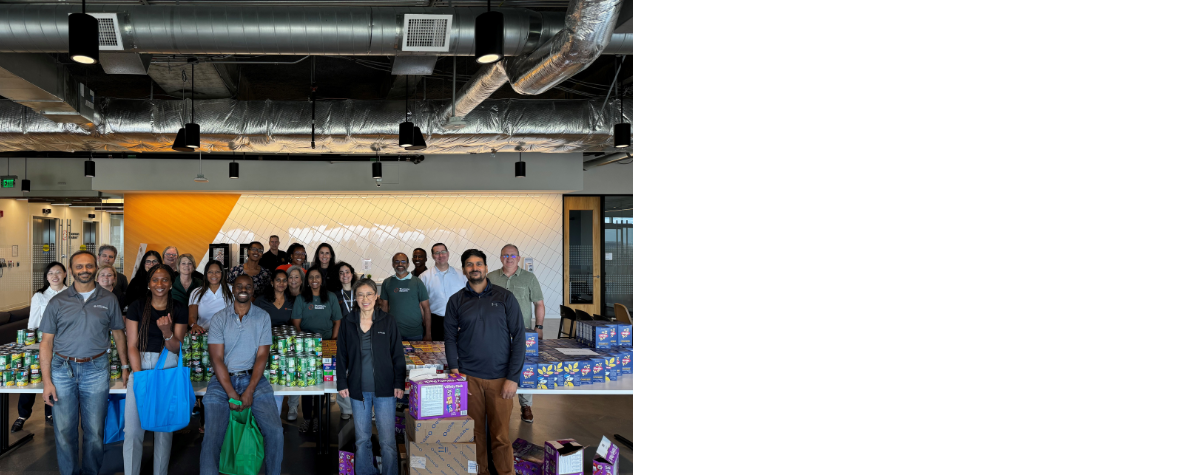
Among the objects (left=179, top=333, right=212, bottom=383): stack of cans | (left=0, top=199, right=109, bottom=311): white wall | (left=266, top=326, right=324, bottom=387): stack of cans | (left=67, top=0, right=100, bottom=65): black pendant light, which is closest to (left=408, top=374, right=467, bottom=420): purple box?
(left=266, top=326, right=324, bottom=387): stack of cans

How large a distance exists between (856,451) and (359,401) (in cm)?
399

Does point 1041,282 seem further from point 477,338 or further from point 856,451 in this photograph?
point 477,338

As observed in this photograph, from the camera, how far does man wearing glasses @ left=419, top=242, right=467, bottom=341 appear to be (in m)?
5.85

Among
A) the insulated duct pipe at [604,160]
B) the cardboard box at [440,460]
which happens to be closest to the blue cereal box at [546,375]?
the cardboard box at [440,460]

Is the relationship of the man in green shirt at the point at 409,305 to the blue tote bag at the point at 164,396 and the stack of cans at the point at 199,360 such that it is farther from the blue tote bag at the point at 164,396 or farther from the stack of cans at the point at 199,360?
the blue tote bag at the point at 164,396

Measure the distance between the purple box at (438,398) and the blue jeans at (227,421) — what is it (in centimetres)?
98

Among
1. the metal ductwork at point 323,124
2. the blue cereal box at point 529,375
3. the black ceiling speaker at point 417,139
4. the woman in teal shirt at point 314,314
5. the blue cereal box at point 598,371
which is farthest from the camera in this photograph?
the metal ductwork at point 323,124

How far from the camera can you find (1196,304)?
0.67 ft

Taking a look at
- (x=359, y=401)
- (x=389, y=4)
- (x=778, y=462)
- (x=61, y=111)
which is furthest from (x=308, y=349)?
(x=778, y=462)

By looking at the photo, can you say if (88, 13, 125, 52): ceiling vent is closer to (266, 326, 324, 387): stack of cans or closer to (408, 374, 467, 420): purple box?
(266, 326, 324, 387): stack of cans

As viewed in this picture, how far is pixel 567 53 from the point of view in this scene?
3686 millimetres

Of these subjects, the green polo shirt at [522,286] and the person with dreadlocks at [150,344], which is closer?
the person with dreadlocks at [150,344]

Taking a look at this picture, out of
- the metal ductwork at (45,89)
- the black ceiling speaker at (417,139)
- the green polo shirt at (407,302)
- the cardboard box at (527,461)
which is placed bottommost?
the cardboard box at (527,461)

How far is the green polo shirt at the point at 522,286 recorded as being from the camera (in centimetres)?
541
